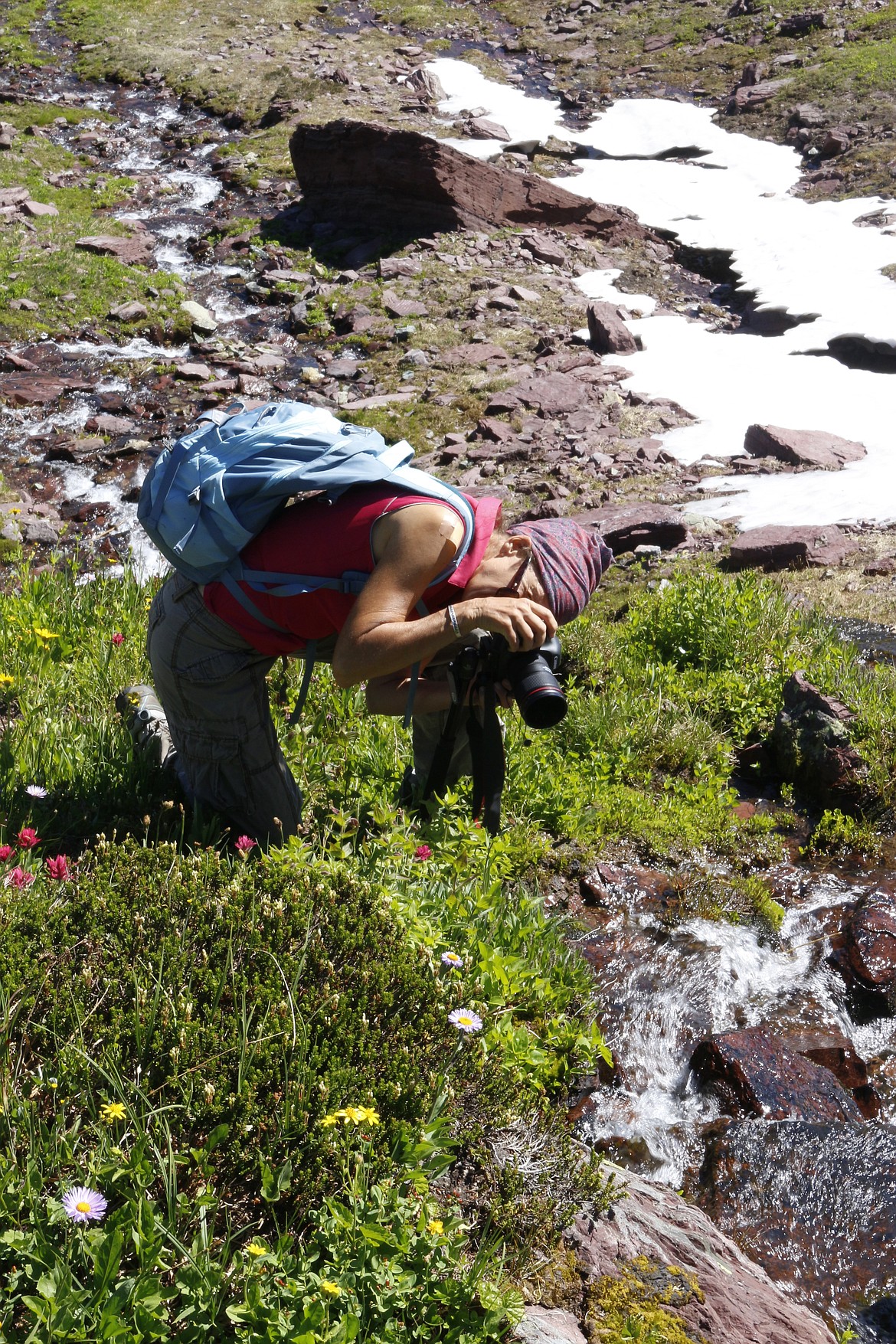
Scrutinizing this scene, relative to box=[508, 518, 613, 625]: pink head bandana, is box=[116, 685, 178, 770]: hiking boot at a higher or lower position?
lower

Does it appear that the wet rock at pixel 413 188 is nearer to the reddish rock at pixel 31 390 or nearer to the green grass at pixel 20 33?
the reddish rock at pixel 31 390

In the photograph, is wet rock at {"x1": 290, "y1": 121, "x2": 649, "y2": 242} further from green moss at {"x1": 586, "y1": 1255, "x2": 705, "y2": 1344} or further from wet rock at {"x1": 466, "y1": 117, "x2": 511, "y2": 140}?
green moss at {"x1": 586, "y1": 1255, "x2": 705, "y2": 1344}

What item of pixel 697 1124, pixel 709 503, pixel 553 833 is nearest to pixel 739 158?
pixel 709 503

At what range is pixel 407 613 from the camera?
2.96 metres

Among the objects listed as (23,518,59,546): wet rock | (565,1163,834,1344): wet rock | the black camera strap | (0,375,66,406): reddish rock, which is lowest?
(23,518,59,546): wet rock

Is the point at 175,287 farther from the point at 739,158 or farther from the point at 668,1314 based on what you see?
the point at 668,1314

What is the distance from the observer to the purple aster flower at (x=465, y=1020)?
8.91ft

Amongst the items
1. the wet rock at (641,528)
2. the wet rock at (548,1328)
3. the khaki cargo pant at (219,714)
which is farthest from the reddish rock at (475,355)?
the wet rock at (548,1328)

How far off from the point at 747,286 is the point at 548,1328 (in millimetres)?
16252

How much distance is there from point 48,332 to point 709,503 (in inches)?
325

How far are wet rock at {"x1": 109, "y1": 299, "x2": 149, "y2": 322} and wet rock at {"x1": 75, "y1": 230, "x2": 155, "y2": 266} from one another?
150 cm

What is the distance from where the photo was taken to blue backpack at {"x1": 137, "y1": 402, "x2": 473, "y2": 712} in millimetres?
3020

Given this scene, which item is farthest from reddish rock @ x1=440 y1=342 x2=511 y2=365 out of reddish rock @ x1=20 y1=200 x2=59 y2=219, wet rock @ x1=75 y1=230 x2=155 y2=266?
reddish rock @ x1=20 y1=200 x2=59 y2=219

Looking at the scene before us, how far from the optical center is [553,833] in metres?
4.94
